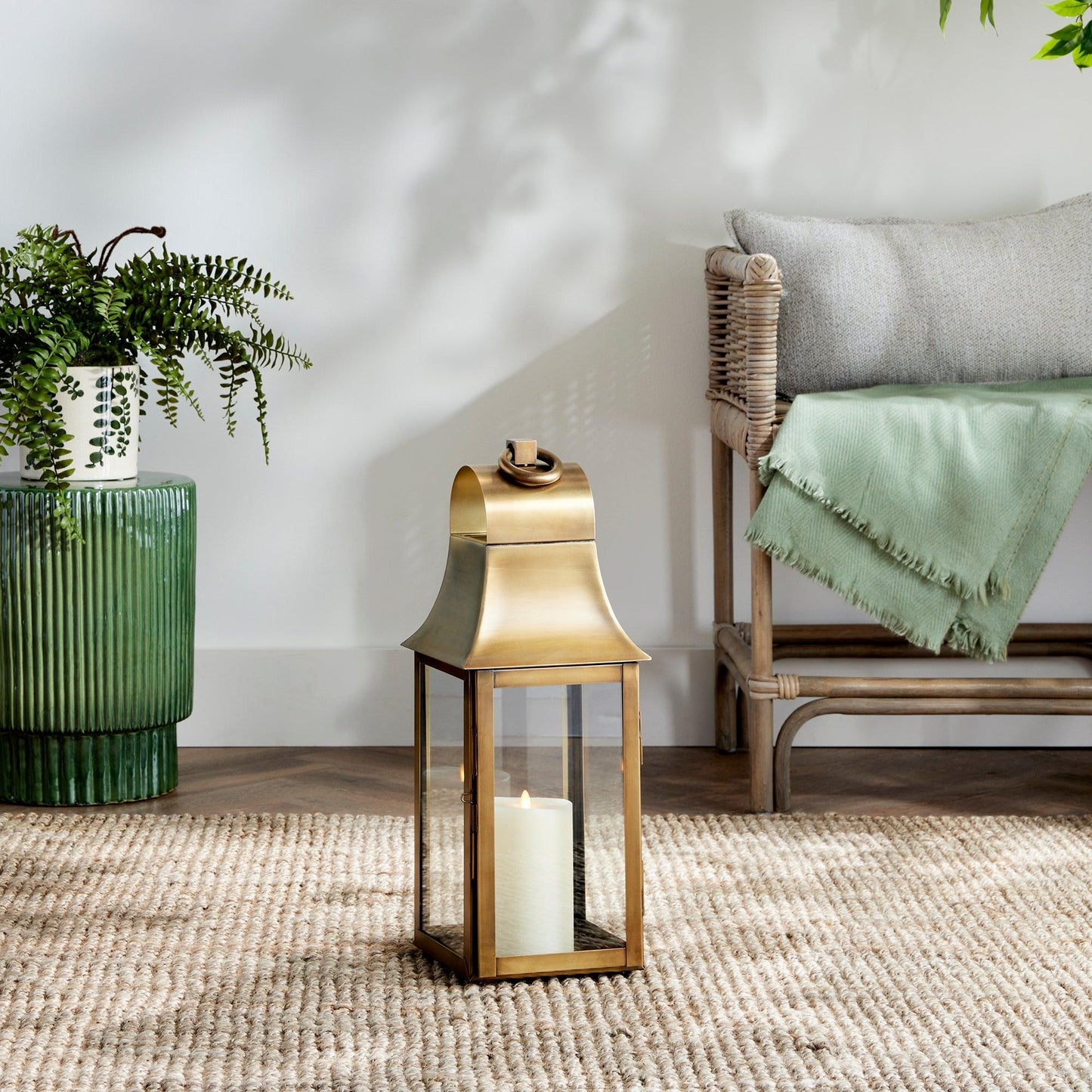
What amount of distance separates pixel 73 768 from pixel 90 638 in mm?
178

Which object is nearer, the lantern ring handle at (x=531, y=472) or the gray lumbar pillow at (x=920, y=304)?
the lantern ring handle at (x=531, y=472)

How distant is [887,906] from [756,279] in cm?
75

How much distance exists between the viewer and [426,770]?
118cm

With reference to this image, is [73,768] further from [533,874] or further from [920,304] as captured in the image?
[920,304]

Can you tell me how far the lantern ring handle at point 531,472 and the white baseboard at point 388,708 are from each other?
40.3 inches

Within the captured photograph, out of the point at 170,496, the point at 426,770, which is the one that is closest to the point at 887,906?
the point at 426,770

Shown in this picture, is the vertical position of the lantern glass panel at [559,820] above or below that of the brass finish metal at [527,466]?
below

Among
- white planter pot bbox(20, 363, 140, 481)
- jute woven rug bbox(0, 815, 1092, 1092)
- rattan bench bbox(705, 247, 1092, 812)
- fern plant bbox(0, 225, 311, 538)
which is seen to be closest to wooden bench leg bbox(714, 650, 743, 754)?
rattan bench bbox(705, 247, 1092, 812)

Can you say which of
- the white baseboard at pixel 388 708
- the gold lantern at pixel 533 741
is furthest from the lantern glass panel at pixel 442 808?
the white baseboard at pixel 388 708

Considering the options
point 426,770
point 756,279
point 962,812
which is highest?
point 756,279

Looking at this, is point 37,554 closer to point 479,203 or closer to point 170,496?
point 170,496

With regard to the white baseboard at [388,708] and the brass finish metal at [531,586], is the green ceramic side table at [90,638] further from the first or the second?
the brass finish metal at [531,586]

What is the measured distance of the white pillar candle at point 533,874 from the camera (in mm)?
1106

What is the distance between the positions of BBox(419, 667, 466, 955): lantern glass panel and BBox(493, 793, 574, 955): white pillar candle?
4 cm
